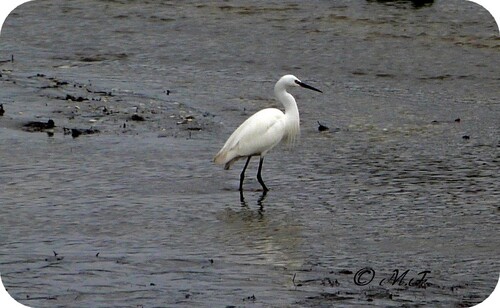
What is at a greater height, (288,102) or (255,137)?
(288,102)

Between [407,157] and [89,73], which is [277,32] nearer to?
[89,73]

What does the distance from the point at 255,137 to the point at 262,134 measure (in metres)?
0.10

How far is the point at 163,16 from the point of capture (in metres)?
14.8

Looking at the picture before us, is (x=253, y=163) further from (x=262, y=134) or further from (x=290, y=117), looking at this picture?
(x=262, y=134)

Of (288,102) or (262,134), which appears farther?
(288,102)

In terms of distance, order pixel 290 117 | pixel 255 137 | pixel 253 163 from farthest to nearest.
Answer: pixel 253 163 < pixel 290 117 < pixel 255 137

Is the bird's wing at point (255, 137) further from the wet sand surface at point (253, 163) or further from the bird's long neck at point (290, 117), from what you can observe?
the wet sand surface at point (253, 163)

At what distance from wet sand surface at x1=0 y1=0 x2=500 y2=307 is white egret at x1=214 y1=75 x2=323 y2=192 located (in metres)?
0.18

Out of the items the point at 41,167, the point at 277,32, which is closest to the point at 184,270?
the point at 41,167

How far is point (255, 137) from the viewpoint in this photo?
8.11 m

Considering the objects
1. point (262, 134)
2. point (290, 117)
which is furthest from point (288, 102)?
point (262, 134)

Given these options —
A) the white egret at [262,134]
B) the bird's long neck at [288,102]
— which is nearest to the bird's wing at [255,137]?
the white egret at [262,134]

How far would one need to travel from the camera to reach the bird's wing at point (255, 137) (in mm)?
8008

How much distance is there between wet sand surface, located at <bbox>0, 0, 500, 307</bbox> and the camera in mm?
5738
